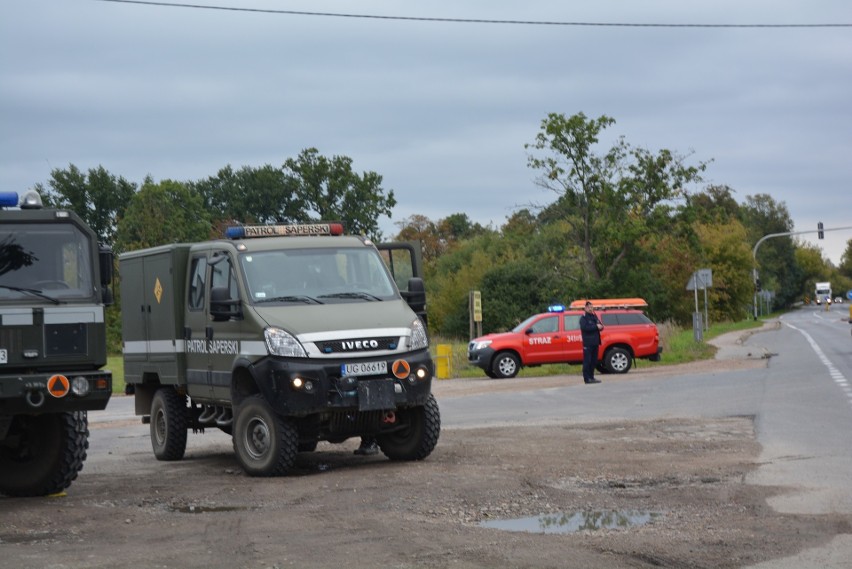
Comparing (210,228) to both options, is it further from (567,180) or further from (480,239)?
(567,180)

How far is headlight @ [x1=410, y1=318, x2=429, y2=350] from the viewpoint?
43.0 feet

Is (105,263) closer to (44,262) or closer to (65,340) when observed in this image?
(44,262)

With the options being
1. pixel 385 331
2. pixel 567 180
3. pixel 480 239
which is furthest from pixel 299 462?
pixel 480 239

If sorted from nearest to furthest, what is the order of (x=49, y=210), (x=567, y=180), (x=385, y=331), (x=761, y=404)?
(x=49, y=210) < (x=385, y=331) < (x=761, y=404) < (x=567, y=180)

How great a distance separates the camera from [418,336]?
13.2 m

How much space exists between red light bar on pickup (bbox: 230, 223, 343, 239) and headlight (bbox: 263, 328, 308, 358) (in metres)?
1.83

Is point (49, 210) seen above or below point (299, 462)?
above

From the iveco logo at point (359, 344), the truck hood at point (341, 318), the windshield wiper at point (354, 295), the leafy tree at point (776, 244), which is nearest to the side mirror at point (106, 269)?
the truck hood at point (341, 318)

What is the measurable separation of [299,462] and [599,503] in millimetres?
5063

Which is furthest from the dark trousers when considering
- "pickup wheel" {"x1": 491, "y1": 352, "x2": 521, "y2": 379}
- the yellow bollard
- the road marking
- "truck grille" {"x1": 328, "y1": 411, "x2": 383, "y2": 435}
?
"truck grille" {"x1": 328, "y1": 411, "x2": 383, "y2": 435}

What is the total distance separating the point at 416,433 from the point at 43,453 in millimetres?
3937

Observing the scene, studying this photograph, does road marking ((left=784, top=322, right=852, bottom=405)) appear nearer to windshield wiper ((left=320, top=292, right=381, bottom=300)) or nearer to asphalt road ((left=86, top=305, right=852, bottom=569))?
asphalt road ((left=86, top=305, right=852, bottom=569))

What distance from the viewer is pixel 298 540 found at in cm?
870

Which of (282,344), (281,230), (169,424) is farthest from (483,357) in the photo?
(282,344)
